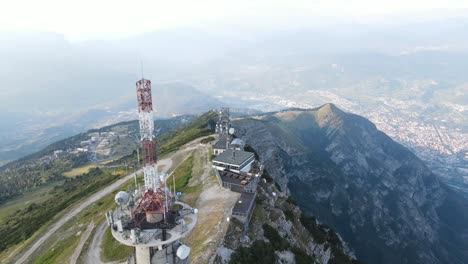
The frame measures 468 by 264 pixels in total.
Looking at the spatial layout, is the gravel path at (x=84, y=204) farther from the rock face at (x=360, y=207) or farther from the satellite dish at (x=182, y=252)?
the satellite dish at (x=182, y=252)

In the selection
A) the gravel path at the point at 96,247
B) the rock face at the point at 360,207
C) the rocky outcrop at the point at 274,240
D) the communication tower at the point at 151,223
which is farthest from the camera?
the rock face at the point at 360,207

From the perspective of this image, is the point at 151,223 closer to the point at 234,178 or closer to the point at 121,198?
the point at 121,198

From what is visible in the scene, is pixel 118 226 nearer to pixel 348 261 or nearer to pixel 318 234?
pixel 318 234

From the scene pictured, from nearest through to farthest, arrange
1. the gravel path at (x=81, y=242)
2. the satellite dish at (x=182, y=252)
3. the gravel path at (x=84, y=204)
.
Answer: the satellite dish at (x=182, y=252) → the gravel path at (x=81, y=242) → the gravel path at (x=84, y=204)

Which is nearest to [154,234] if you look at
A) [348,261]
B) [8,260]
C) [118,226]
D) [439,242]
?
[118,226]

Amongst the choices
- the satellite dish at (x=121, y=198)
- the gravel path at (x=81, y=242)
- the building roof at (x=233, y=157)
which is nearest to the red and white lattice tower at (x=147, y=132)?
the satellite dish at (x=121, y=198)

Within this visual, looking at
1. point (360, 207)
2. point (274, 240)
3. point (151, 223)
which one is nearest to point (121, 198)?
point (151, 223)

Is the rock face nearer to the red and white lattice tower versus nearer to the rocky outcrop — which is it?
the rocky outcrop
